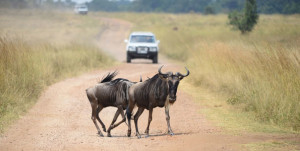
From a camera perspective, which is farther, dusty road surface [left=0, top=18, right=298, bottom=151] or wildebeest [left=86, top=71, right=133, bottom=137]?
wildebeest [left=86, top=71, right=133, bottom=137]

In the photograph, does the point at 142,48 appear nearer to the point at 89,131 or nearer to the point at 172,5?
the point at 89,131

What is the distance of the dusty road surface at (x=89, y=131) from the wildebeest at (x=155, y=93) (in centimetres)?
55

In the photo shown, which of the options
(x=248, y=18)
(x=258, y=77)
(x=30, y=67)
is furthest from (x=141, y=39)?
(x=258, y=77)

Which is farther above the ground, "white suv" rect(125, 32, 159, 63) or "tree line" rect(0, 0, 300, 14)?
"white suv" rect(125, 32, 159, 63)

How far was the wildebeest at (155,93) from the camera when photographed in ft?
30.7

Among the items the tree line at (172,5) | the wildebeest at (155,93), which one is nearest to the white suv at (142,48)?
the wildebeest at (155,93)

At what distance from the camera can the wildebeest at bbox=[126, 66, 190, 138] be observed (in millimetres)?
9344

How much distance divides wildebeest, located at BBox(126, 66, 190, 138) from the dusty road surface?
0.55 metres

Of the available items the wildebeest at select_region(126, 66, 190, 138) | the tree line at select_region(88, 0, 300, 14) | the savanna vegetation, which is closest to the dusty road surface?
the savanna vegetation

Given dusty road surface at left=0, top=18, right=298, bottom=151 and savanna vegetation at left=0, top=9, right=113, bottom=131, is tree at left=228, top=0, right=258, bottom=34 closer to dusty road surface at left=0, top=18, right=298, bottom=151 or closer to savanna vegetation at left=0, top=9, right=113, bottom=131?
savanna vegetation at left=0, top=9, right=113, bottom=131

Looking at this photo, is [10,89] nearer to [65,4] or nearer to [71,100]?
[71,100]

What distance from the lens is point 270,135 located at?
9.61 meters

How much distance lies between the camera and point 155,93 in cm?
973

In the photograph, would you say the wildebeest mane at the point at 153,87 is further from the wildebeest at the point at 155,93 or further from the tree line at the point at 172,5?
the tree line at the point at 172,5
